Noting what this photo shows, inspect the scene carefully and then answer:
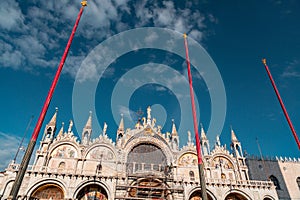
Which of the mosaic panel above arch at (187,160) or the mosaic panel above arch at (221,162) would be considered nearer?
the mosaic panel above arch at (187,160)

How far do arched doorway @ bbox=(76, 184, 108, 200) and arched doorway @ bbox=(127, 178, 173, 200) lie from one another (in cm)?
292

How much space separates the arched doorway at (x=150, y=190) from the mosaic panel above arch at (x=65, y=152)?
843cm

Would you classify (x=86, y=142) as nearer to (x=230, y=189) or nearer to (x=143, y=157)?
(x=143, y=157)

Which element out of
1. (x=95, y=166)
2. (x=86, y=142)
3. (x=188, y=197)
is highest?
(x=86, y=142)

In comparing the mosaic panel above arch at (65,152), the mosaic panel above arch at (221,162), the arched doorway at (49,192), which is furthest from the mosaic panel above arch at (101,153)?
the mosaic panel above arch at (221,162)

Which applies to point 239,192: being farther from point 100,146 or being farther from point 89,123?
point 89,123

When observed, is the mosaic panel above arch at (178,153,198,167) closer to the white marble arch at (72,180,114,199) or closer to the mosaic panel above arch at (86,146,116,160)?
the mosaic panel above arch at (86,146,116,160)

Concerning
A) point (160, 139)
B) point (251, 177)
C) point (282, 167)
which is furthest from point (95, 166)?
point (282, 167)

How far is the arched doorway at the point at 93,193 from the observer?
73.6 ft

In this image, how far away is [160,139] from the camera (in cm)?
2831

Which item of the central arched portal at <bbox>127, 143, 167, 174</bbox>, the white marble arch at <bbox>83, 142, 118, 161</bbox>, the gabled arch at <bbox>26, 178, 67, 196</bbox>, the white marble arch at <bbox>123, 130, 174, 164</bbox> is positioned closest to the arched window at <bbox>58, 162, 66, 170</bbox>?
the white marble arch at <bbox>83, 142, 118, 161</bbox>

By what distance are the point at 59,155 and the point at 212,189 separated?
62.5ft

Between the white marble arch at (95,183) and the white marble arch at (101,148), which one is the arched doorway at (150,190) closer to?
the white marble arch at (95,183)

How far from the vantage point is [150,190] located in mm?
22969
